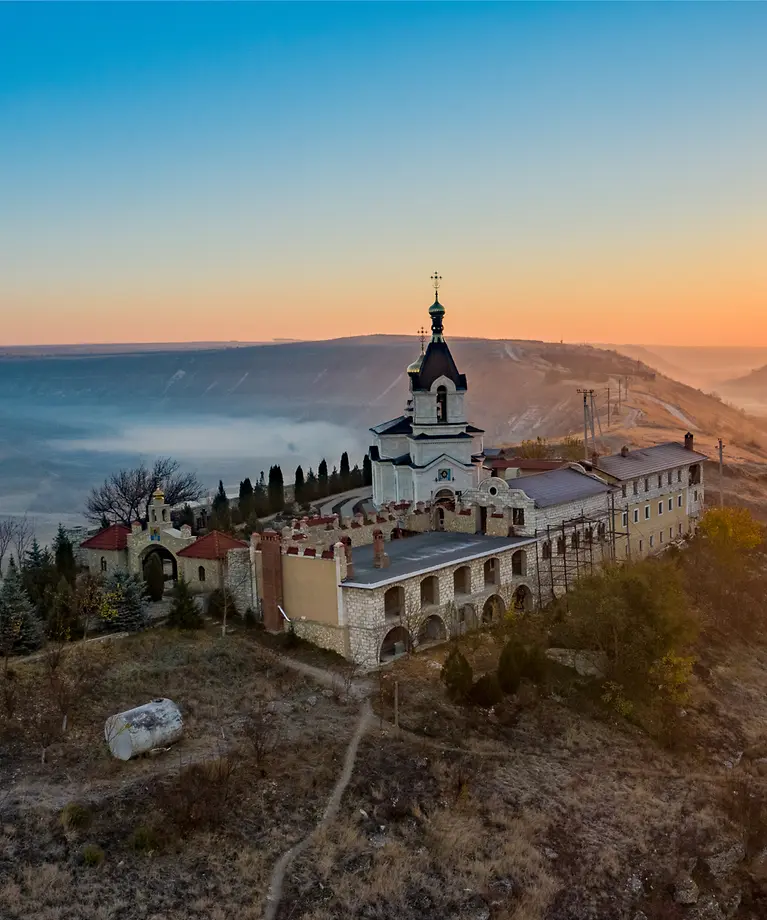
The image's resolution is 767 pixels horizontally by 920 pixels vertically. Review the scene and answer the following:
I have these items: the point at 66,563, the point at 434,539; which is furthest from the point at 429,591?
the point at 66,563

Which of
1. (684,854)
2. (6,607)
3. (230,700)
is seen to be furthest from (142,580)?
(684,854)

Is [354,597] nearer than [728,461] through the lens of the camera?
Yes

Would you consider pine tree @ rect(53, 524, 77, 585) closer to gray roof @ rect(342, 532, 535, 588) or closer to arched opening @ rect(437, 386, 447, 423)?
gray roof @ rect(342, 532, 535, 588)

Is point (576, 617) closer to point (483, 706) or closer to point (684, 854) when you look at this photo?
point (483, 706)

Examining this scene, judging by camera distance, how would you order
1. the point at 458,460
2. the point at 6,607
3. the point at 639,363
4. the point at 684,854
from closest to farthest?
1. the point at 684,854
2. the point at 6,607
3. the point at 458,460
4. the point at 639,363

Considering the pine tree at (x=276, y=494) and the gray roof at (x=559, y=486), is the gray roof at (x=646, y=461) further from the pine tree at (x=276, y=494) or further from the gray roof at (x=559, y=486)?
the pine tree at (x=276, y=494)

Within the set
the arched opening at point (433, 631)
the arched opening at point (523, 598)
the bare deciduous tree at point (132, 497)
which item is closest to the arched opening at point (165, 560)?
the arched opening at point (433, 631)

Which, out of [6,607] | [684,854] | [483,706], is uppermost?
[6,607]

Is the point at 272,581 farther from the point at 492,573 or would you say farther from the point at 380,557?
the point at 492,573
